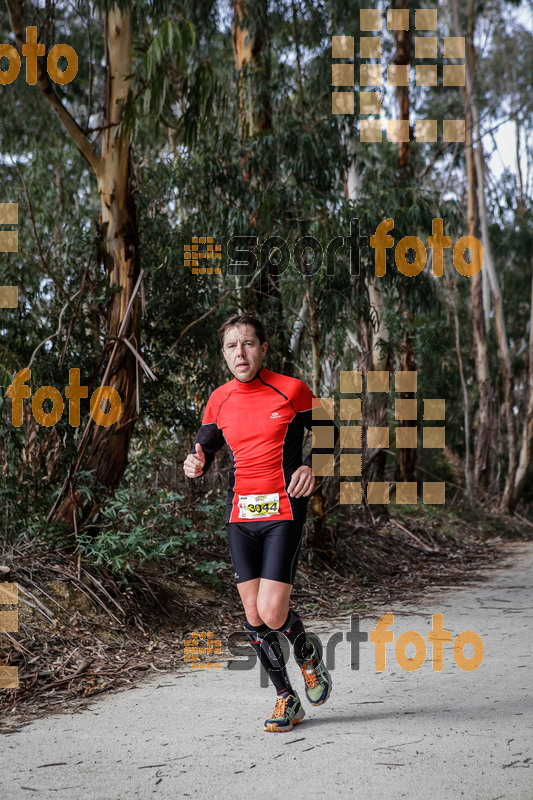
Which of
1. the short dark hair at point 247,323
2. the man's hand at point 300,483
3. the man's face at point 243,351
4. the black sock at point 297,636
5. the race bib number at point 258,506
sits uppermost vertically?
the short dark hair at point 247,323

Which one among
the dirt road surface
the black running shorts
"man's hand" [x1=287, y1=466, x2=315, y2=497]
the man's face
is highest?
the man's face

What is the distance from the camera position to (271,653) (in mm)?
3598

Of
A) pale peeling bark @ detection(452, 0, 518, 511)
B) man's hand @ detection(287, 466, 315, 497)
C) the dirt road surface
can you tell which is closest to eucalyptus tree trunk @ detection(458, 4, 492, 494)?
pale peeling bark @ detection(452, 0, 518, 511)

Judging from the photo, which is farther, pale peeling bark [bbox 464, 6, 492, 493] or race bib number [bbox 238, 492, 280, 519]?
pale peeling bark [bbox 464, 6, 492, 493]

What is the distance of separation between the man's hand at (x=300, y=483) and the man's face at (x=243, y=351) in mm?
501

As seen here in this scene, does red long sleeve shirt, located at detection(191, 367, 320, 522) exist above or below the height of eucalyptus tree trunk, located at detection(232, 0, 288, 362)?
below

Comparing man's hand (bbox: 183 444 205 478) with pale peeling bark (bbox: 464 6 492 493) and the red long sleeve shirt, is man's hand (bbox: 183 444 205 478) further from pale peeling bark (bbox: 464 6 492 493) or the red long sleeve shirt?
pale peeling bark (bbox: 464 6 492 493)

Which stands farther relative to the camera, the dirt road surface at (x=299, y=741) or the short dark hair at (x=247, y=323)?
the short dark hair at (x=247, y=323)

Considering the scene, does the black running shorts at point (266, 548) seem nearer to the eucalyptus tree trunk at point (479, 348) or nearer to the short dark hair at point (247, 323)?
the short dark hair at point (247, 323)

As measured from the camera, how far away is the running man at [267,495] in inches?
139

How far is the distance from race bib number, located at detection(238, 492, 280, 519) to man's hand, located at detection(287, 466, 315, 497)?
0.11m

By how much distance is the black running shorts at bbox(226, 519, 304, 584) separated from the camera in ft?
11.5

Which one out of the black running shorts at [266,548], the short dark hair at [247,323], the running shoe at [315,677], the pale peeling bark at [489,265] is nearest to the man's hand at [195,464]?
the black running shorts at [266,548]

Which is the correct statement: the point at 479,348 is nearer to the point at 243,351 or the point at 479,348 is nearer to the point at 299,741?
the point at 243,351
